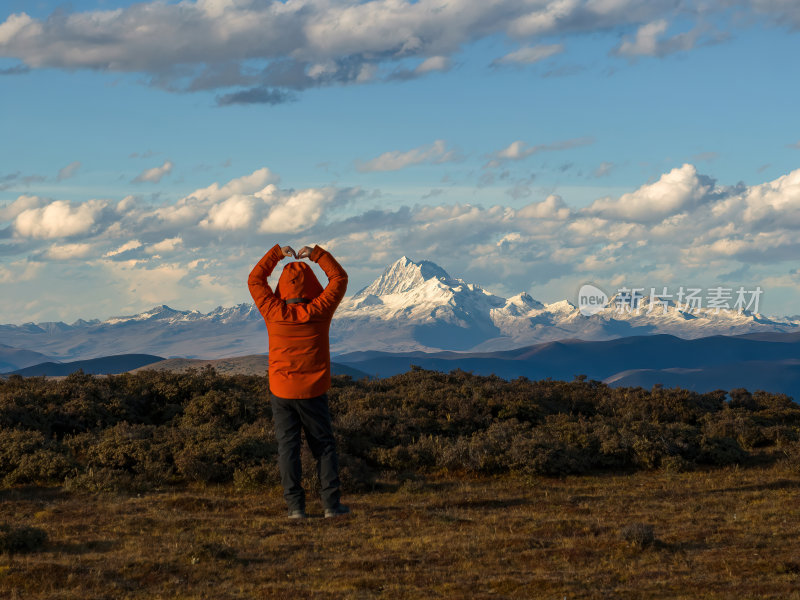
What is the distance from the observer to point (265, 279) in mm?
12633

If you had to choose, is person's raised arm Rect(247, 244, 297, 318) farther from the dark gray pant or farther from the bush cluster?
the bush cluster

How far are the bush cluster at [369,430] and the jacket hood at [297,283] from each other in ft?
13.5

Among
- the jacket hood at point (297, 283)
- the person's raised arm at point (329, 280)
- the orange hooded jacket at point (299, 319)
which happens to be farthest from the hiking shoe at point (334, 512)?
the jacket hood at point (297, 283)

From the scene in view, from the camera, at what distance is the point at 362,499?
14484 mm

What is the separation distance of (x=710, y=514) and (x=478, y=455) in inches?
206

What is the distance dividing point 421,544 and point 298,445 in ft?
9.62

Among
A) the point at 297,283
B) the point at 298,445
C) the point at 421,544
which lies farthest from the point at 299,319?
the point at 421,544

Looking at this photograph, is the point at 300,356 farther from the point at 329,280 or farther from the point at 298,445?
the point at 298,445

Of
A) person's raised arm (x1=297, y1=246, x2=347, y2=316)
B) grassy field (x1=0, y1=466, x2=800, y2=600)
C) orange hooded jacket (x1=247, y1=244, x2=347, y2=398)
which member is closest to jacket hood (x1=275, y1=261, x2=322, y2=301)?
orange hooded jacket (x1=247, y1=244, x2=347, y2=398)

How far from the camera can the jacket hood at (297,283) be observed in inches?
489

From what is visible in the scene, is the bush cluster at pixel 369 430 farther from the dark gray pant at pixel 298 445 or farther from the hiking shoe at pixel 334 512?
the dark gray pant at pixel 298 445

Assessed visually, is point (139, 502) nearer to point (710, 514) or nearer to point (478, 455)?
point (478, 455)

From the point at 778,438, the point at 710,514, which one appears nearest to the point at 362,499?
the point at 710,514

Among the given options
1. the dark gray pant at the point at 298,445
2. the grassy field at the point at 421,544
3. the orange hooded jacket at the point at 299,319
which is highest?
the orange hooded jacket at the point at 299,319
